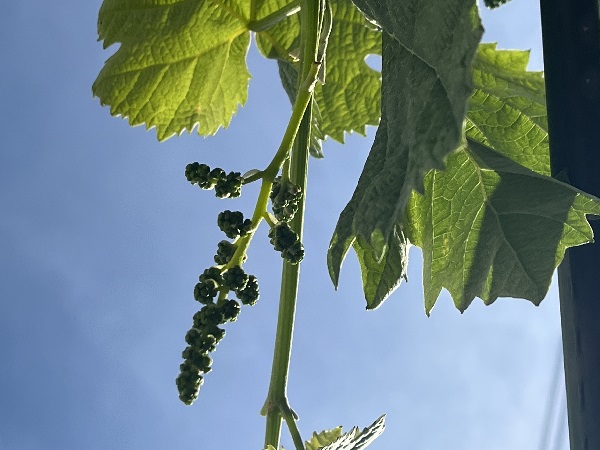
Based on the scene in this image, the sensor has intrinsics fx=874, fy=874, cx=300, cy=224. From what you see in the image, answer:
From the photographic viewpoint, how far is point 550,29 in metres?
0.46

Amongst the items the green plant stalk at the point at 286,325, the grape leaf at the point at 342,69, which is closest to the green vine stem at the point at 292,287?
the green plant stalk at the point at 286,325

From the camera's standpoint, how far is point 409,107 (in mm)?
433

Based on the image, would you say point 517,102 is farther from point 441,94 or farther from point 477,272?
point 441,94

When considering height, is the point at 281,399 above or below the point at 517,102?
below

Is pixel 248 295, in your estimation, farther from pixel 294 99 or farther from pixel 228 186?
pixel 294 99

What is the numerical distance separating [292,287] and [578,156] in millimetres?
194

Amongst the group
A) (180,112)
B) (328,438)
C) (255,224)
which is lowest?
(328,438)

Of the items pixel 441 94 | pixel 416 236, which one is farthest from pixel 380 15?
pixel 416 236

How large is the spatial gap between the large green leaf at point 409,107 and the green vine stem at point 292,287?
5 centimetres

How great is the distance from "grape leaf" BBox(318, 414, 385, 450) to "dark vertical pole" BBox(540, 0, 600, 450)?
14cm

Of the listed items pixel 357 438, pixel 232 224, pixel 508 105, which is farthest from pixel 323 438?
pixel 508 105

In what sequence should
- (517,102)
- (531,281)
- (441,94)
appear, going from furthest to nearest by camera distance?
(517,102), (531,281), (441,94)

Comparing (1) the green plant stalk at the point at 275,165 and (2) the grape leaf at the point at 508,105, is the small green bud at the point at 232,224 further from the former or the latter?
(2) the grape leaf at the point at 508,105

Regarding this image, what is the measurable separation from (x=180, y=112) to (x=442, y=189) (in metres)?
0.27
